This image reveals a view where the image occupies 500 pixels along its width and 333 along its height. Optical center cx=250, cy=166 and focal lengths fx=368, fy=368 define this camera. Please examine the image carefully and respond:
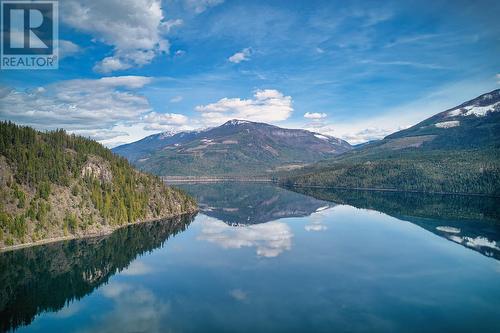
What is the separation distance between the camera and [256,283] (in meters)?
93.9

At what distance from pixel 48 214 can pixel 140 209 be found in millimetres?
49012

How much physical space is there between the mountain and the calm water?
916 cm

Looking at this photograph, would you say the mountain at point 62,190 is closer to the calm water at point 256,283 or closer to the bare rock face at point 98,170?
the bare rock face at point 98,170

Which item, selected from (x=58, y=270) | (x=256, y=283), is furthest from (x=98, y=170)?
(x=256, y=283)

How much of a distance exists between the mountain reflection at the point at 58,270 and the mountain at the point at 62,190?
792 centimetres

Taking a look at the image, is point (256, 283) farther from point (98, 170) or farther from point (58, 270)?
point (98, 170)

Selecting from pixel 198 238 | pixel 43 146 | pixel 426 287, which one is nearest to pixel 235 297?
pixel 426 287

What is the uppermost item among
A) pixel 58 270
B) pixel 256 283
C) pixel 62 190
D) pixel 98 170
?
pixel 98 170

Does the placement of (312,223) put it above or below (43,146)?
below

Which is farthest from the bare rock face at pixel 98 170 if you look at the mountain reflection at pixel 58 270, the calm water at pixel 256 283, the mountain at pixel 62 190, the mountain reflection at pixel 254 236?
the mountain reflection at pixel 254 236

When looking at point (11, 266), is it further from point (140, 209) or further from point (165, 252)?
point (140, 209)

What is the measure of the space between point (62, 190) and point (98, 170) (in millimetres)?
27144

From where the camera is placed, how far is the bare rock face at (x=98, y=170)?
535 ft

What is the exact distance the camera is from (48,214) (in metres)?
131
